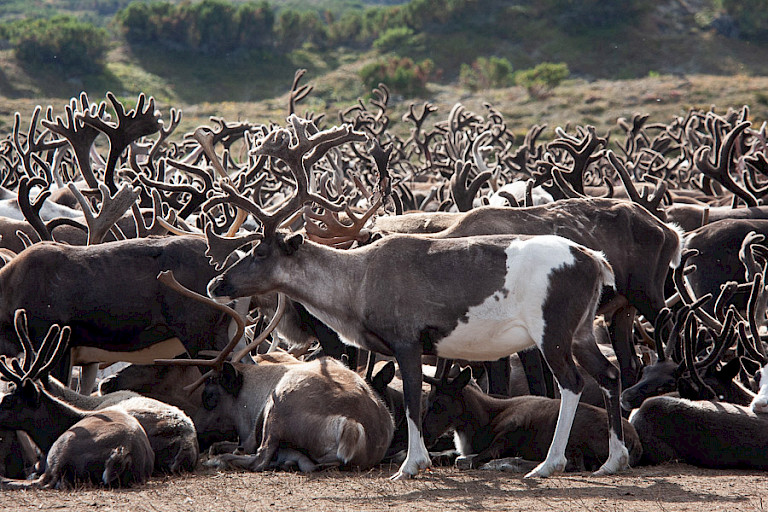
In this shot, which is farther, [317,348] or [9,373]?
[317,348]

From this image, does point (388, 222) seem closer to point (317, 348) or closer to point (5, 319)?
point (317, 348)

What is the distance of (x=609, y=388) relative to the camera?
638 cm

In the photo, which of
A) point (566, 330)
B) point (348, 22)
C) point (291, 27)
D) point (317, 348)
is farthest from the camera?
point (348, 22)

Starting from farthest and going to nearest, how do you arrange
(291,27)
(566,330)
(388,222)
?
(291,27), (388,222), (566,330)

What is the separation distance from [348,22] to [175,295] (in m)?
Answer: 63.9

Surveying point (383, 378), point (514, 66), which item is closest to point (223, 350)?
point (383, 378)

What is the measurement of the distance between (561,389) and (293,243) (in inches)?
76.1

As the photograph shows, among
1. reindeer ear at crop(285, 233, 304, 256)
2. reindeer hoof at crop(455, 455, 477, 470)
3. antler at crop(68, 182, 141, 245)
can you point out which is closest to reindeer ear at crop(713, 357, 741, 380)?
reindeer hoof at crop(455, 455, 477, 470)

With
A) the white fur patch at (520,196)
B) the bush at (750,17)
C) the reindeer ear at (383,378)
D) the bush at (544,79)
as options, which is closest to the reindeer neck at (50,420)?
the reindeer ear at (383,378)

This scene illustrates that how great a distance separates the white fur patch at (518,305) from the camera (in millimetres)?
6031

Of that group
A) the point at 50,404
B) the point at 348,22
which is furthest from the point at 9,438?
the point at 348,22

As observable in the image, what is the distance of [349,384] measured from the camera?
6.78 m

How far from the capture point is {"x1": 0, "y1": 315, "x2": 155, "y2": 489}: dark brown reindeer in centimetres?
559

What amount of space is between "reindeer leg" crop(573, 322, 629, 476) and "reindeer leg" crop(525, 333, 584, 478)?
0.28m
